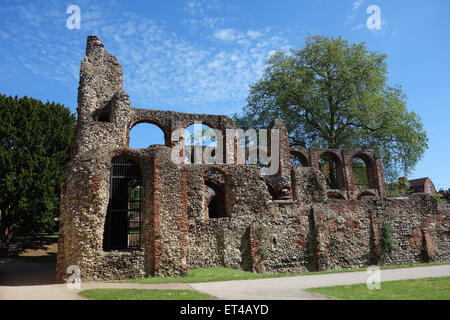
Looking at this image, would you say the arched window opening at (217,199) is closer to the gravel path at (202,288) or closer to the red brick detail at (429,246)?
the gravel path at (202,288)

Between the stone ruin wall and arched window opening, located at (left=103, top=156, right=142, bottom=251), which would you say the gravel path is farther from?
arched window opening, located at (left=103, top=156, right=142, bottom=251)

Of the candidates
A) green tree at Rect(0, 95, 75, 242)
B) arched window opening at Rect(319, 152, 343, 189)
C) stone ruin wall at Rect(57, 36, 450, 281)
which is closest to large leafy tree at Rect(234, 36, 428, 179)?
arched window opening at Rect(319, 152, 343, 189)

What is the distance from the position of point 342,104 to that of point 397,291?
23693mm

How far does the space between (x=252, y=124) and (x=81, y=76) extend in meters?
17.7

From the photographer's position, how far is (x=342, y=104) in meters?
30.0

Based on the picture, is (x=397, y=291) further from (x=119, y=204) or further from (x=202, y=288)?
(x=119, y=204)

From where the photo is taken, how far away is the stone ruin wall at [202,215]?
12.0 metres

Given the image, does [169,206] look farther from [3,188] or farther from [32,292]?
[3,188]

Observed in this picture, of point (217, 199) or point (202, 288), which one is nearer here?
point (202, 288)

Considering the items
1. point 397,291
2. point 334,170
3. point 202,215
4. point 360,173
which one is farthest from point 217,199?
point 360,173

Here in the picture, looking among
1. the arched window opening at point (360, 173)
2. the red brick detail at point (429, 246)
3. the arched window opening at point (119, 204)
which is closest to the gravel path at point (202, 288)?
the arched window opening at point (119, 204)
